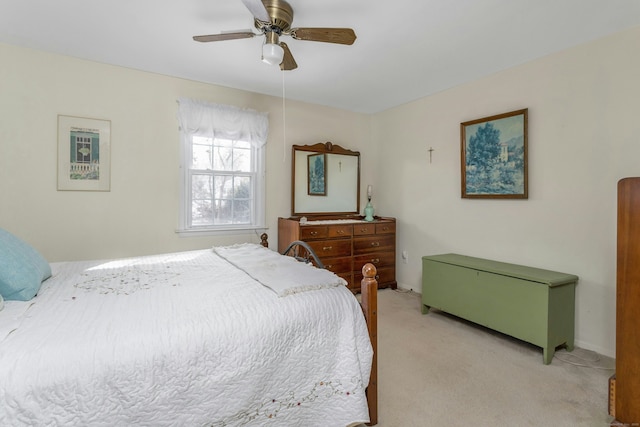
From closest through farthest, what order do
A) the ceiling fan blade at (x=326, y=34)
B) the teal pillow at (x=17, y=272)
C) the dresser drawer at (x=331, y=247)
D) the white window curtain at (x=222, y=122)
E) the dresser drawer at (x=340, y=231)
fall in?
the teal pillow at (x=17, y=272), the ceiling fan blade at (x=326, y=34), the white window curtain at (x=222, y=122), the dresser drawer at (x=331, y=247), the dresser drawer at (x=340, y=231)

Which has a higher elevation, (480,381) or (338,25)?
(338,25)

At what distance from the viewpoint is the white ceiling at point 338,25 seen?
7.15 feet

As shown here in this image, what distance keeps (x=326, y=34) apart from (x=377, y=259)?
2.88 metres

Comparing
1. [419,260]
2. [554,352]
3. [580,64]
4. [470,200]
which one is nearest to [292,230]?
[419,260]

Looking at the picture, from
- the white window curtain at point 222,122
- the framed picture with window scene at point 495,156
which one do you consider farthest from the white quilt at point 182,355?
the framed picture with window scene at point 495,156

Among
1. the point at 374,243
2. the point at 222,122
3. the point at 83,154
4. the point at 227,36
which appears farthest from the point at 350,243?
the point at 83,154

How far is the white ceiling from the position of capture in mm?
2180

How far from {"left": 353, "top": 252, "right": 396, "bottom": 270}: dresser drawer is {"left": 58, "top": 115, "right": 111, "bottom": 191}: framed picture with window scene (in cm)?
284

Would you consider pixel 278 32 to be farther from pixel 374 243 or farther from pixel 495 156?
pixel 374 243

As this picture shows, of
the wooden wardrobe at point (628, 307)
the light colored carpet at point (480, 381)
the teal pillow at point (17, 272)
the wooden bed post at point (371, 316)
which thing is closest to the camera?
the teal pillow at point (17, 272)

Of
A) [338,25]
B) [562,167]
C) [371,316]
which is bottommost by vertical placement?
[371,316]

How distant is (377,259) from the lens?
13.8 feet

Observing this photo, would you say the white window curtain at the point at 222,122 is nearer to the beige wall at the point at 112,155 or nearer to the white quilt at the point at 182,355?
the beige wall at the point at 112,155

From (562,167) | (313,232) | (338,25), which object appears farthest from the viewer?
(313,232)
